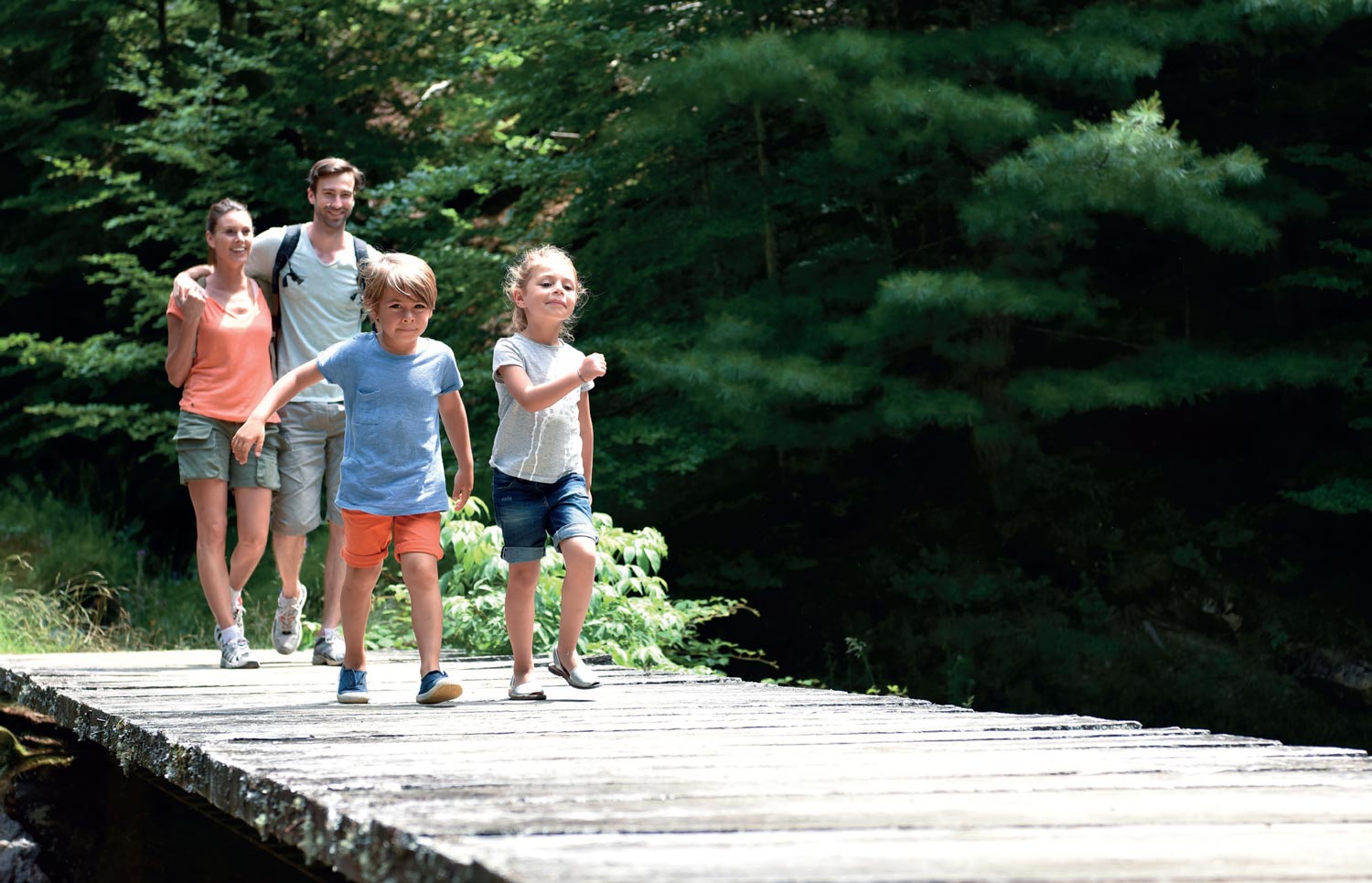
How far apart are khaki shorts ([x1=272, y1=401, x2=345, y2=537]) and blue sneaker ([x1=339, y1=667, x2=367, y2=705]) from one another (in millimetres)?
1349

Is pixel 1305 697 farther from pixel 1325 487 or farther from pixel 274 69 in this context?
pixel 274 69

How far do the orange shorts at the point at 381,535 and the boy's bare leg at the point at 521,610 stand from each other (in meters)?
0.35

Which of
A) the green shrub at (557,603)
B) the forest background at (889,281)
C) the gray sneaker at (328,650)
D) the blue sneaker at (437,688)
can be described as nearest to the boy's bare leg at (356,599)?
the blue sneaker at (437,688)

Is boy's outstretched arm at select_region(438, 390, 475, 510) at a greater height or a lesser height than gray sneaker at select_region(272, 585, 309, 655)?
greater

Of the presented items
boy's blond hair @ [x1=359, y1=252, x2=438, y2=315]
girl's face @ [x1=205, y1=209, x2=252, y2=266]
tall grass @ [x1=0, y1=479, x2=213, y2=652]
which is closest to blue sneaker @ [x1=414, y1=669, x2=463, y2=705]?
boy's blond hair @ [x1=359, y1=252, x2=438, y2=315]

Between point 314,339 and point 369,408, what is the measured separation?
1402 millimetres

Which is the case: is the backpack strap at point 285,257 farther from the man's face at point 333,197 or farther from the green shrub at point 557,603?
the green shrub at point 557,603

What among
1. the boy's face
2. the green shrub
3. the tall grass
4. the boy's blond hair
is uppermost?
the boy's blond hair

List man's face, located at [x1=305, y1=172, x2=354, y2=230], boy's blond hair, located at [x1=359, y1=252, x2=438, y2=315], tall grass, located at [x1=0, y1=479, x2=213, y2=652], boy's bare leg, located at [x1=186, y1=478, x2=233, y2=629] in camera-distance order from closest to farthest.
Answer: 1. boy's blond hair, located at [x1=359, y1=252, x2=438, y2=315]
2. man's face, located at [x1=305, y1=172, x2=354, y2=230]
3. boy's bare leg, located at [x1=186, y1=478, x2=233, y2=629]
4. tall grass, located at [x1=0, y1=479, x2=213, y2=652]

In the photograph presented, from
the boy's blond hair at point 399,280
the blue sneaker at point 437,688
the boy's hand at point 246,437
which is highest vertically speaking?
the boy's blond hair at point 399,280

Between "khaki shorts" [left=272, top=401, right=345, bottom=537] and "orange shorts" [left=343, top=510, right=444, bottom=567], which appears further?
"khaki shorts" [left=272, top=401, right=345, bottom=537]

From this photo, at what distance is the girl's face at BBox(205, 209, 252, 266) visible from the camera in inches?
230

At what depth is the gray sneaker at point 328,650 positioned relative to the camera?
6.33 m

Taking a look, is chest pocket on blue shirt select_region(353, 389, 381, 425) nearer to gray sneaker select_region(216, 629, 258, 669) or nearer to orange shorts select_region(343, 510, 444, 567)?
orange shorts select_region(343, 510, 444, 567)
